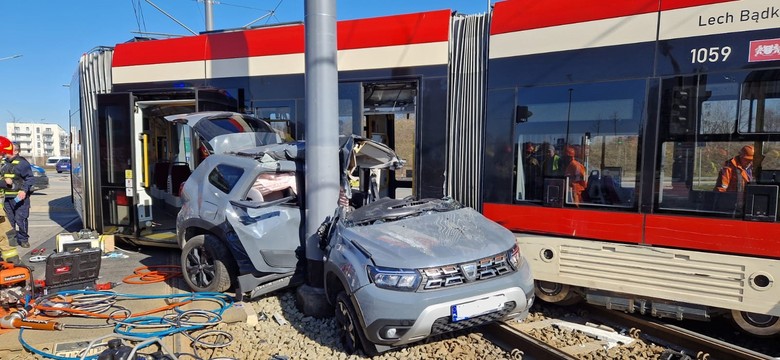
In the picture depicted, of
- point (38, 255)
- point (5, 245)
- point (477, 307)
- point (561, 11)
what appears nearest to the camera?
point (477, 307)

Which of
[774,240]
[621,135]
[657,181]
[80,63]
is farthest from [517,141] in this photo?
[80,63]

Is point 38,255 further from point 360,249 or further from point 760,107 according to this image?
point 760,107

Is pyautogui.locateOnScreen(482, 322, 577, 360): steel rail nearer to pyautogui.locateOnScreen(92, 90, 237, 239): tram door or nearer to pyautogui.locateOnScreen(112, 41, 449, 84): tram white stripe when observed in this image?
pyautogui.locateOnScreen(112, 41, 449, 84): tram white stripe

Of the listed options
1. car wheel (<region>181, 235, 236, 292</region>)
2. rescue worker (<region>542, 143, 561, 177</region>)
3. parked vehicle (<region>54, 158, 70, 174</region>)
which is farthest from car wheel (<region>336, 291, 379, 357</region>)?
parked vehicle (<region>54, 158, 70, 174</region>)

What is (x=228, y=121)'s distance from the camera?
6457 millimetres

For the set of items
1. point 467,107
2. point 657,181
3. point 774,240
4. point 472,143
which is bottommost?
point 774,240

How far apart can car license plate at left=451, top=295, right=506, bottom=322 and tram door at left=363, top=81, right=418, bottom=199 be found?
2.59 meters

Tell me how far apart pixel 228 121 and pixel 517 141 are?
154 inches

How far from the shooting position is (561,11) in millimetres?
5012

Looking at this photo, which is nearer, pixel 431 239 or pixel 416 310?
pixel 416 310

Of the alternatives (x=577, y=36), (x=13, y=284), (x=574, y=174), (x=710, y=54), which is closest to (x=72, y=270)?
(x=13, y=284)

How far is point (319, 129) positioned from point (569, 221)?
2.87 metres

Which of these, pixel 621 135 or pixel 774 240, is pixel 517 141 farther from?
pixel 774 240

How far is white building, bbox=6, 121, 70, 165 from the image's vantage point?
9494cm
